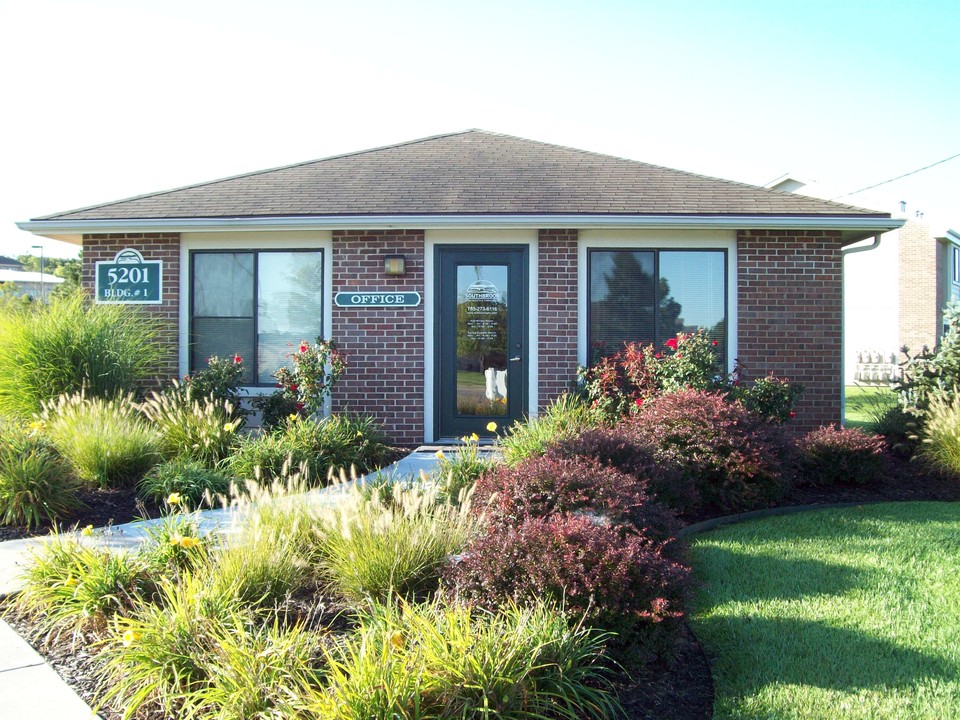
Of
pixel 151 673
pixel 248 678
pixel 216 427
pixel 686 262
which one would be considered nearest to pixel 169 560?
pixel 151 673

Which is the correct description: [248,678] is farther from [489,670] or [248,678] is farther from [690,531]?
[690,531]

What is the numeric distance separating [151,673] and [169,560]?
3.98ft

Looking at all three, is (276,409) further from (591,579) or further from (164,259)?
(591,579)

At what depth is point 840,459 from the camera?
314 inches

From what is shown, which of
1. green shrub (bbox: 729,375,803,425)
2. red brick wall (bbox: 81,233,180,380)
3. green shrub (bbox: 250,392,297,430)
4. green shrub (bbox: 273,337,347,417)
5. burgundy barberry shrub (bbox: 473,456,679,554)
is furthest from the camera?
red brick wall (bbox: 81,233,180,380)

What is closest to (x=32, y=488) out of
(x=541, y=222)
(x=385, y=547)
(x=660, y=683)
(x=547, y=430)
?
(x=385, y=547)

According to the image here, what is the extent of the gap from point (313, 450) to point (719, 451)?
13.1ft

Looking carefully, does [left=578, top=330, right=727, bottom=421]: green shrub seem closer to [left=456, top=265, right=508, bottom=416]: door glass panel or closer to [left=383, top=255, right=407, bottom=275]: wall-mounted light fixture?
[left=456, top=265, right=508, bottom=416]: door glass panel

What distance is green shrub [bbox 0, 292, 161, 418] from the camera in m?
9.01

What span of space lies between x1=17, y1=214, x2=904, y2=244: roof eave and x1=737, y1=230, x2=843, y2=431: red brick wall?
343 mm

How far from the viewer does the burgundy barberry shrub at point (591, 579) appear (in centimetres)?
371

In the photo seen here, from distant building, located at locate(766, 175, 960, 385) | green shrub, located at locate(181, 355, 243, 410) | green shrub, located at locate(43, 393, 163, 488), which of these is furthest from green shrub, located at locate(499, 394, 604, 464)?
distant building, located at locate(766, 175, 960, 385)

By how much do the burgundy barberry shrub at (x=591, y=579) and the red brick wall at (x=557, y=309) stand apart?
641 cm

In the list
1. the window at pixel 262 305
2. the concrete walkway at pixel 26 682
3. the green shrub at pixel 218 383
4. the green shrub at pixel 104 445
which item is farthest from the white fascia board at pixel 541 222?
the concrete walkway at pixel 26 682
